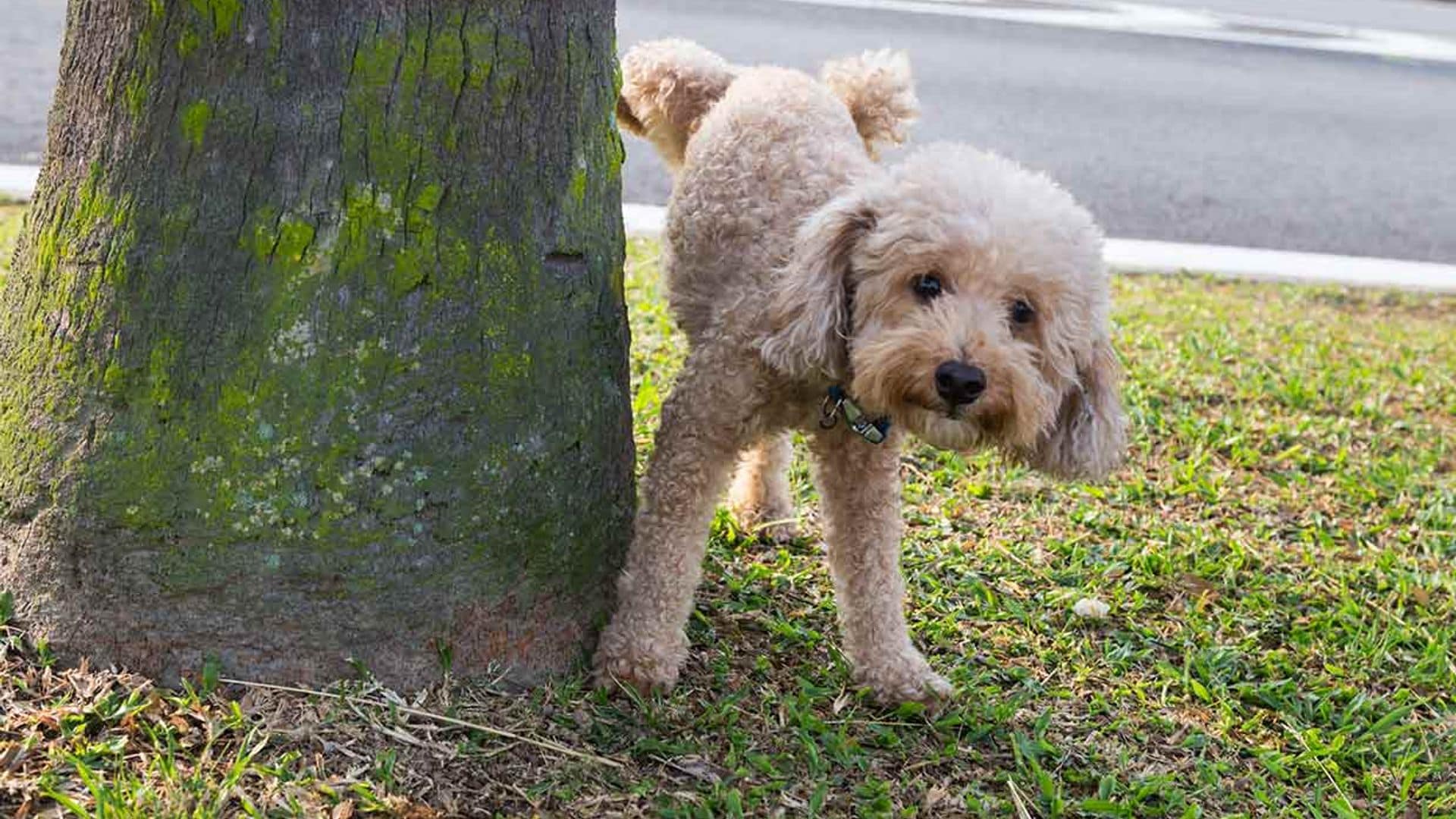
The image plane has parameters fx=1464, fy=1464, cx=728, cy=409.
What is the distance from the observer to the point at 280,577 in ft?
9.03

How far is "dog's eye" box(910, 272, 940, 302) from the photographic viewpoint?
2980mm

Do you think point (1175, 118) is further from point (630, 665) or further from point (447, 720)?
point (447, 720)

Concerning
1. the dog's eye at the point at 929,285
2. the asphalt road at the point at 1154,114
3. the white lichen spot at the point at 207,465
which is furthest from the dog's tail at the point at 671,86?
the asphalt road at the point at 1154,114

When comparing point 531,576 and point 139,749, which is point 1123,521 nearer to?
point 531,576

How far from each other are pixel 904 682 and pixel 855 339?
2.82ft

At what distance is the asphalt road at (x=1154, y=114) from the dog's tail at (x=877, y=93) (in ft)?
9.17

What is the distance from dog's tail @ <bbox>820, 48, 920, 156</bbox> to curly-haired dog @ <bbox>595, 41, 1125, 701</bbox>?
402mm

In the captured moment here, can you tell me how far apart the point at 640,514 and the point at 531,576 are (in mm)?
354

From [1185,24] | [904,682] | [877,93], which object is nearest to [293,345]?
[904,682]

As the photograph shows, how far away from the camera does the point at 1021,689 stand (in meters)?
3.48

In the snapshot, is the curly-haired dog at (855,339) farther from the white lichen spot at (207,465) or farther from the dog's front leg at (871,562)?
the white lichen spot at (207,465)

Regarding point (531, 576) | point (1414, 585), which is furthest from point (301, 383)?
point (1414, 585)

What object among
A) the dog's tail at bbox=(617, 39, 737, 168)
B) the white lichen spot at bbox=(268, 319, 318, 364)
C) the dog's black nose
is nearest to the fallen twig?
the white lichen spot at bbox=(268, 319, 318, 364)

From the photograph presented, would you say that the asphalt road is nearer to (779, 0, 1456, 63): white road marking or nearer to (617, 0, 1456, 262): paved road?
(617, 0, 1456, 262): paved road
